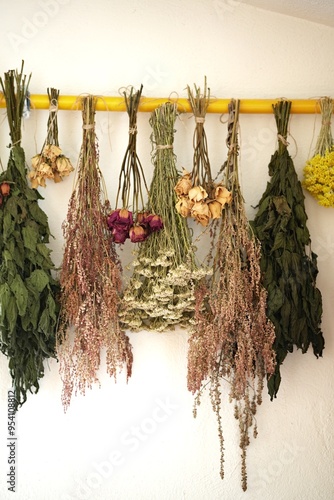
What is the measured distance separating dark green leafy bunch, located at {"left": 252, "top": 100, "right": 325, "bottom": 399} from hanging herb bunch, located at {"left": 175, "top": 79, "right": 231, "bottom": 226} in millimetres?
190

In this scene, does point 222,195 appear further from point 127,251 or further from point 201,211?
point 127,251

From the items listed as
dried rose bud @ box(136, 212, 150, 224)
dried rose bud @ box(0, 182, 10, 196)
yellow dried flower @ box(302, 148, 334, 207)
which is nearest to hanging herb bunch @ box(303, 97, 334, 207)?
yellow dried flower @ box(302, 148, 334, 207)

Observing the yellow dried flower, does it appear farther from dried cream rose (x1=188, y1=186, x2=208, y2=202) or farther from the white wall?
dried cream rose (x1=188, y1=186, x2=208, y2=202)

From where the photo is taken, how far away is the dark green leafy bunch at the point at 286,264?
2.25 m

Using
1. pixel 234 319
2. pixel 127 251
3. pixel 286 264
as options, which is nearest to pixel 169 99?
pixel 127 251

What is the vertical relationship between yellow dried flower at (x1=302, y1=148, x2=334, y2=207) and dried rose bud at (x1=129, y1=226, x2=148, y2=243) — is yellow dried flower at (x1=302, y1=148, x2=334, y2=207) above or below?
above

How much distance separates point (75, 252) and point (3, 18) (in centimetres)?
96

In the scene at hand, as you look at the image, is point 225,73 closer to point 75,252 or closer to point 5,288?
point 75,252

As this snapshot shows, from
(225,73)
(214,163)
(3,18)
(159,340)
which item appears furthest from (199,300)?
(3,18)

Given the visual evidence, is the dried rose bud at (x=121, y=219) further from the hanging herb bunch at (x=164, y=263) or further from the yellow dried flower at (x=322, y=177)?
the yellow dried flower at (x=322, y=177)

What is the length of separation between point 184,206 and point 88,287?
1.44 feet

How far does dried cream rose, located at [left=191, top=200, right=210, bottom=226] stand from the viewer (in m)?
2.18

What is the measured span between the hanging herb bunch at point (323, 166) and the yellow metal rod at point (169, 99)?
0.16ft

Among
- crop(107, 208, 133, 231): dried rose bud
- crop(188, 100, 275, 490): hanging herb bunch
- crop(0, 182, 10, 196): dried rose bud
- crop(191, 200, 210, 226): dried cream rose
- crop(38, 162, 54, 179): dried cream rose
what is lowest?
crop(188, 100, 275, 490): hanging herb bunch
